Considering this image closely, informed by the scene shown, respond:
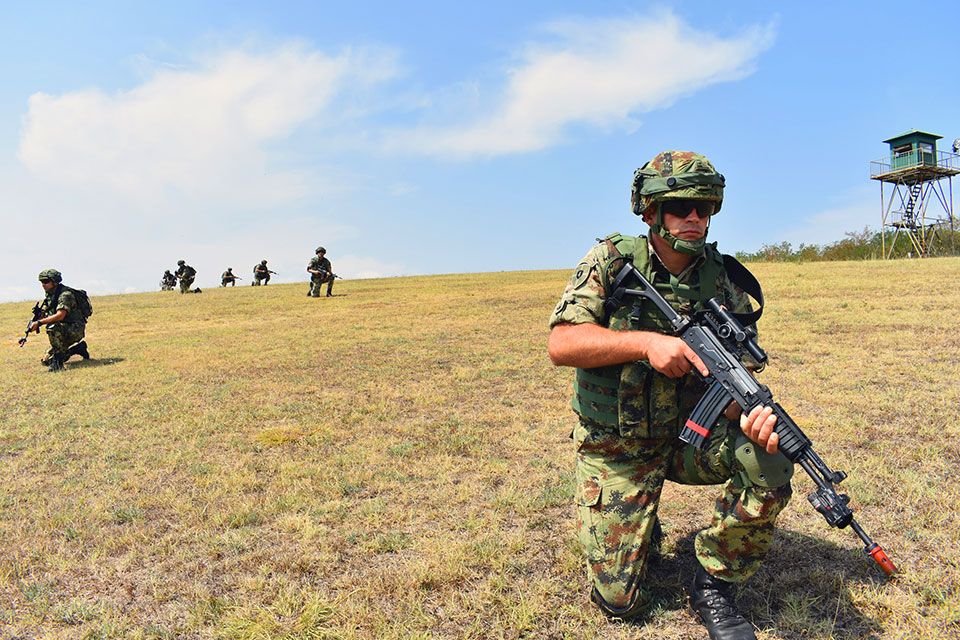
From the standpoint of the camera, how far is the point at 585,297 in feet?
10.5

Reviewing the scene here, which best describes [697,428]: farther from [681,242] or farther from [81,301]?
[81,301]

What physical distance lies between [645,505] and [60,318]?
40.9 feet

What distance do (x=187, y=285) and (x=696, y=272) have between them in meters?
34.6

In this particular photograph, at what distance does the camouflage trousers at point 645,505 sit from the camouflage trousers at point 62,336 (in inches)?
478

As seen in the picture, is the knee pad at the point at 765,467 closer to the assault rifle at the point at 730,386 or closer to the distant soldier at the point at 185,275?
the assault rifle at the point at 730,386

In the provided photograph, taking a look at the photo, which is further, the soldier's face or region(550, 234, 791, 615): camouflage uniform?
the soldier's face

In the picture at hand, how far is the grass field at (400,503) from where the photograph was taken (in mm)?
3117

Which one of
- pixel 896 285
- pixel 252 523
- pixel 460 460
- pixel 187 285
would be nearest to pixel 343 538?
pixel 252 523

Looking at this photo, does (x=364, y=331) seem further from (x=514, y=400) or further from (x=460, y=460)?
(x=460, y=460)

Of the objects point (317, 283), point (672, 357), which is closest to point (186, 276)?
point (317, 283)

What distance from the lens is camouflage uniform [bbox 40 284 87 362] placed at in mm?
11562

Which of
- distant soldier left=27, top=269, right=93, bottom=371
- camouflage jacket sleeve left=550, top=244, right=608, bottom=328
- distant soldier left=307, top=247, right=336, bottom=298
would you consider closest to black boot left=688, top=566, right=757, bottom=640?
camouflage jacket sleeve left=550, top=244, right=608, bottom=328

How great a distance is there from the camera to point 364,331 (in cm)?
1493

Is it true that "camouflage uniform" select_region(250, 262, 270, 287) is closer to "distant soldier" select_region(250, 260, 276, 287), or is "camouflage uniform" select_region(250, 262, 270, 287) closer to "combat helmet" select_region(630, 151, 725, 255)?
"distant soldier" select_region(250, 260, 276, 287)
